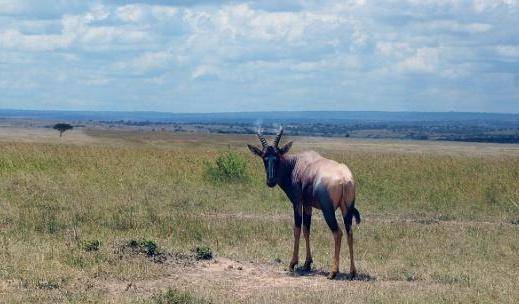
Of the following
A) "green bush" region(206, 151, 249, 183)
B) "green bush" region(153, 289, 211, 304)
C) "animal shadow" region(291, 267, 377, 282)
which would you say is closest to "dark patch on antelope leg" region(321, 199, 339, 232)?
"animal shadow" region(291, 267, 377, 282)

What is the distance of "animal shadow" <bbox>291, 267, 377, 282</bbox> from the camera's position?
13297mm

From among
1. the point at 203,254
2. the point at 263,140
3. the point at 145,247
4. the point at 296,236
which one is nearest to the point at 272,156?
the point at 263,140

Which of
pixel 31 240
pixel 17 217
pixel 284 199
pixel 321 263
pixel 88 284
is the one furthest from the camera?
pixel 284 199

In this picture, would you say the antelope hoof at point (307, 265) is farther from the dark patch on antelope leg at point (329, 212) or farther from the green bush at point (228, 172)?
the green bush at point (228, 172)

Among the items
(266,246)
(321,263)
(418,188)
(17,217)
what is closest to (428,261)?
(321,263)

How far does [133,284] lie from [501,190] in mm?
18707

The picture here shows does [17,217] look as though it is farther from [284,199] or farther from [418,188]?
[418,188]

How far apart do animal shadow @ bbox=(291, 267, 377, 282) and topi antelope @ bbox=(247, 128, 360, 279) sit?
0.09m

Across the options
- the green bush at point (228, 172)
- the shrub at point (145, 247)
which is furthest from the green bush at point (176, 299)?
the green bush at point (228, 172)

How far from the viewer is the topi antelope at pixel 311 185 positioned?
1325cm

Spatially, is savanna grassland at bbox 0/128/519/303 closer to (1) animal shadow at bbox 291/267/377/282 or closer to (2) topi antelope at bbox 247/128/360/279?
(1) animal shadow at bbox 291/267/377/282

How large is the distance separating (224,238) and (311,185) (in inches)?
172

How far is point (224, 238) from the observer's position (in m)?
17.6

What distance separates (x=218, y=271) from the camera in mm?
13664
